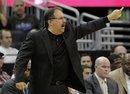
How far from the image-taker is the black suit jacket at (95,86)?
35.0 ft

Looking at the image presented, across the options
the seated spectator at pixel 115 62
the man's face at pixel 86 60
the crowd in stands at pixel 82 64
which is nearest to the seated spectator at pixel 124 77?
the crowd in stands at pixel 82 64

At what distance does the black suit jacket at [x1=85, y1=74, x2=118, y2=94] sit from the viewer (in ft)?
35.0

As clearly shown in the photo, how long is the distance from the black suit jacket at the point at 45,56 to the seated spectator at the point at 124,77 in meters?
2.84

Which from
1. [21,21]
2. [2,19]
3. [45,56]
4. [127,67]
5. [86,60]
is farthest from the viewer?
[21,21]

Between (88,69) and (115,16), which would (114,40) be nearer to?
(88,69)

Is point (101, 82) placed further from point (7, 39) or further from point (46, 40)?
point (7, 39)

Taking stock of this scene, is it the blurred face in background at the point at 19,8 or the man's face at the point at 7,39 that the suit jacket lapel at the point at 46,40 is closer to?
the man's face at the point at 7,39

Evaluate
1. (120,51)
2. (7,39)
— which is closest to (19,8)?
(7,39)

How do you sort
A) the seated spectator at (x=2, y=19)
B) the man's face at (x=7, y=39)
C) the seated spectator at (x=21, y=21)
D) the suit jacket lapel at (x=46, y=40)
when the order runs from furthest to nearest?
1. the seated spectator at (x=21, y=21)
2. the seated spectator at (x=2, y=19)
3. the man's face at (x=7, y=39)
4. the suit jacket lapel at (x=46, y=40)

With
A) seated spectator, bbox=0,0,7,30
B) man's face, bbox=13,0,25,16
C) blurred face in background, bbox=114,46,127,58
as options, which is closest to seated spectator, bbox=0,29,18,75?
seated spectator, bbox=0,0,7,30

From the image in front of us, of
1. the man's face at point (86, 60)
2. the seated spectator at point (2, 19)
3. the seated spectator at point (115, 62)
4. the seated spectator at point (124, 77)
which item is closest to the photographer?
the seated spectator at point (124, 77)

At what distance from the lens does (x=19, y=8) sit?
1441 centimetres

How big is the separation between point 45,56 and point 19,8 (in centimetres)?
614

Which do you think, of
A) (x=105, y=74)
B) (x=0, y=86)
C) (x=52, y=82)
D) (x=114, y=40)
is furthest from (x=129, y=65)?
(x=114, y=40)
